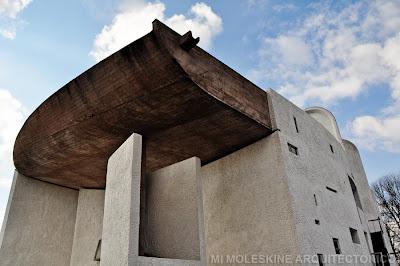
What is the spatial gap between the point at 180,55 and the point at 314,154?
631 cm

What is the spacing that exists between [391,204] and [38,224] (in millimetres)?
23882

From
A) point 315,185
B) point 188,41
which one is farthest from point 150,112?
point 315,185

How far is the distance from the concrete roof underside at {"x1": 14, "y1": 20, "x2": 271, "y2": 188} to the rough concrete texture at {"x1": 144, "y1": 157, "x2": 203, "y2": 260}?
1.27 meters

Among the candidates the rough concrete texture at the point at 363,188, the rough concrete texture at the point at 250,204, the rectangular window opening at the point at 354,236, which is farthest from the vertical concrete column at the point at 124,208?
the rough concrete texture at the point at 363,188

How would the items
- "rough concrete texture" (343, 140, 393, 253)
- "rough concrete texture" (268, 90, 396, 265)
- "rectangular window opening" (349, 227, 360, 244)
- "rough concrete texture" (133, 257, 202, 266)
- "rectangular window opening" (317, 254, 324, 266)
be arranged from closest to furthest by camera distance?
"rough concrete texture" (133, 257, 202, 266)
"rectangular window opening" (317, 254, 324, 266)
"rough concrete texture" (268, 90, 396, 265)
"rectangular window opening" (349, 227, 360, 244)
"rough concrete texture" (343, 140, 393, 253)

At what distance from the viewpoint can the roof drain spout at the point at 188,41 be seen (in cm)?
642

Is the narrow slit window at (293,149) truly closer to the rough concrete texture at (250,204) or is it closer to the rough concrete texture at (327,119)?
the rough concrete texture at (250,204)

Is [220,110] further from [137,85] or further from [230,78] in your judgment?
[137,85]

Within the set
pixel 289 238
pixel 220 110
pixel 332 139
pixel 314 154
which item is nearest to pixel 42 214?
pixel 220 110

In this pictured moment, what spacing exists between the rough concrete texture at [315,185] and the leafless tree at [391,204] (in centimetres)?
1390

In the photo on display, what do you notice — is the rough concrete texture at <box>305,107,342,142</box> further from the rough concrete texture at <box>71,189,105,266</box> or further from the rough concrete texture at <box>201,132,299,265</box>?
the rough concrete texture at <box>71,189,105,266</box>

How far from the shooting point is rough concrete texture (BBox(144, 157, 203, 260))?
6.99m

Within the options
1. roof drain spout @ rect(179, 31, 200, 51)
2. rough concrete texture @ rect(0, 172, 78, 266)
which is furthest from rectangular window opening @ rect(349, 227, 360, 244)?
rough concrete texture @ rect(0, 172, 78, 266)

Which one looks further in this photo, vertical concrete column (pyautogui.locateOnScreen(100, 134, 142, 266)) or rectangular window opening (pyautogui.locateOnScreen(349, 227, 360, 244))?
rectangular window opening (pyautogui.locateOnScreen(349, 227, 360, 244))
